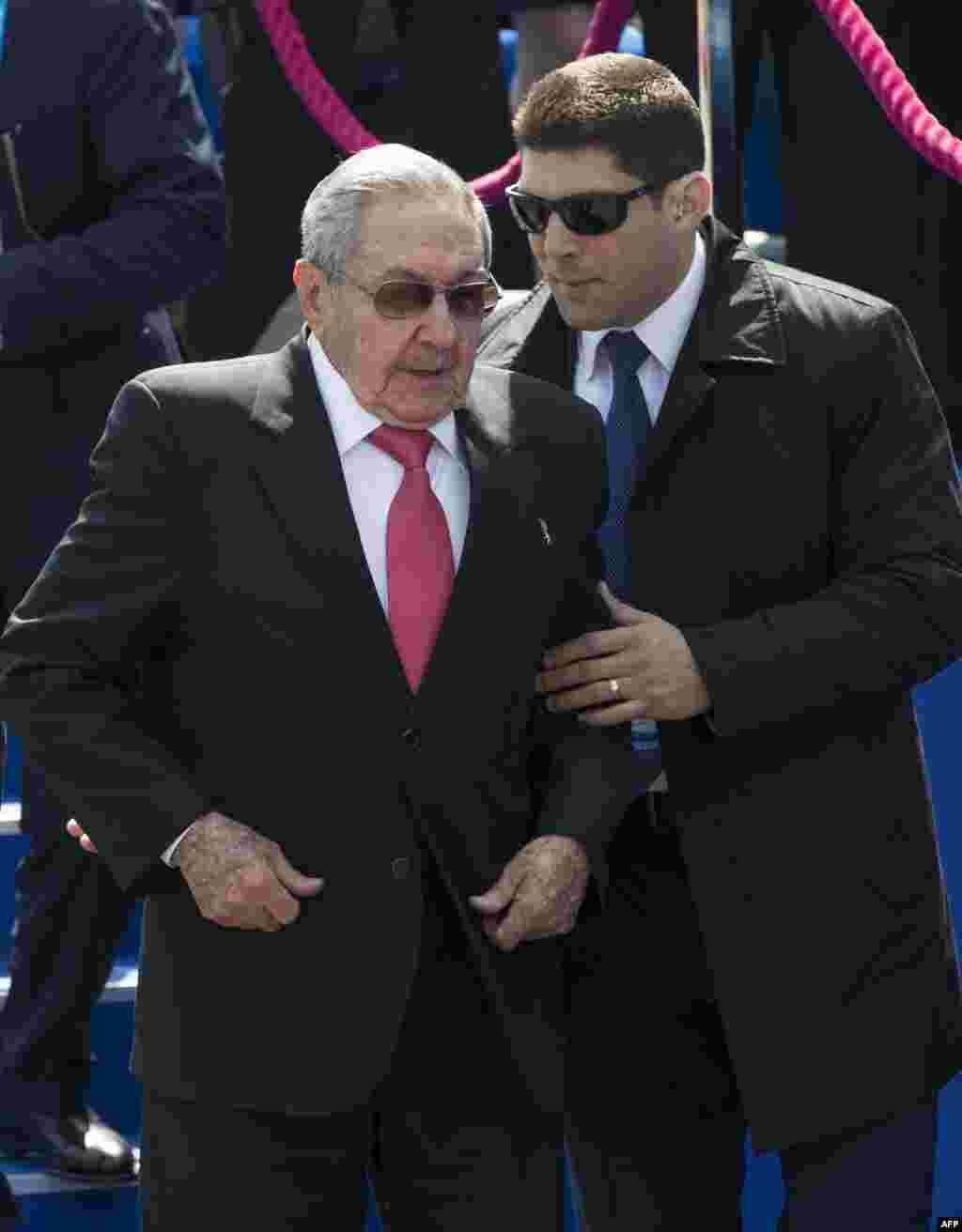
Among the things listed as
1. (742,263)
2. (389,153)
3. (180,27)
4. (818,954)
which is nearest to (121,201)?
(742,263)

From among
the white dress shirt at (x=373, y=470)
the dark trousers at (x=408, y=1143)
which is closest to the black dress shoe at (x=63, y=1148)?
the dark trousers at (x=408, y=1143)

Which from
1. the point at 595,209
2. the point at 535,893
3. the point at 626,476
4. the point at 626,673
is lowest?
the point at 535,893

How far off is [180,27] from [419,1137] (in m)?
3.78

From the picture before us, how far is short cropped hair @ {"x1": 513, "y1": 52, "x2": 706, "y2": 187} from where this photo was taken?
3340 mm

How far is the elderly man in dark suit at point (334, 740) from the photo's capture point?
2.75 meters

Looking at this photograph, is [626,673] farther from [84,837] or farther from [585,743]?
[84,837]

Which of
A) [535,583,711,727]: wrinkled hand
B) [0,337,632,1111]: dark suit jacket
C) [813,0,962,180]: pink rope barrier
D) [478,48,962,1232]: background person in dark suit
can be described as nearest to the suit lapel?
[0,337,632,1111]: dark suit jacket

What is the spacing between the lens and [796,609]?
323 cm

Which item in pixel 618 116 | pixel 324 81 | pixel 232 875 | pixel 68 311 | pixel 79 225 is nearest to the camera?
pixel 232 875

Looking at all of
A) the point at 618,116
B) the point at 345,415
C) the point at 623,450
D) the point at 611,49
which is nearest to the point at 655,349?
the point at 623,450

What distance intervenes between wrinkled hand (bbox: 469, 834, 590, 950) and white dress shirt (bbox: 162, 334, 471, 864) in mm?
321

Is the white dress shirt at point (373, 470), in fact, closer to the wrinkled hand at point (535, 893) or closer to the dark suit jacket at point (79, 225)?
the wrinkled hand at point (535, 893)

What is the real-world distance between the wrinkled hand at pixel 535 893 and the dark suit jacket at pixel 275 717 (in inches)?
1.0

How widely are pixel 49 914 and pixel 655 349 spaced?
4.61ft
